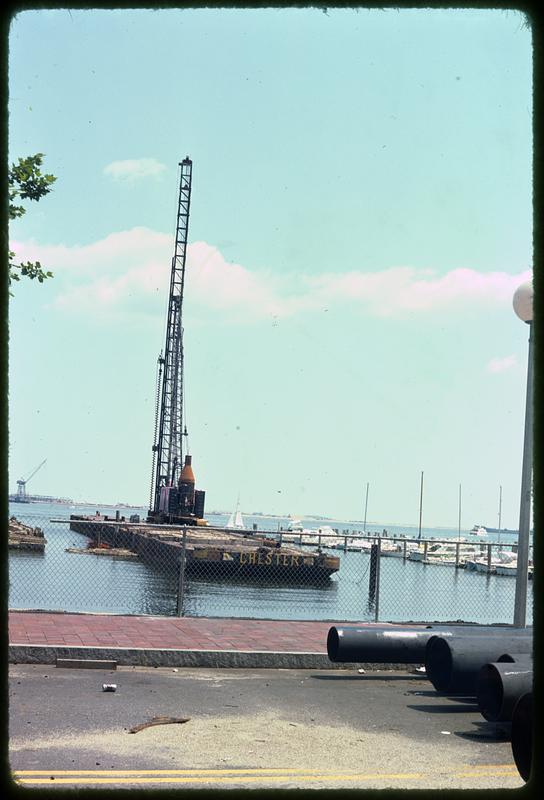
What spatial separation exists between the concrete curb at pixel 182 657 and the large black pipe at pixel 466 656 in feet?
5.79

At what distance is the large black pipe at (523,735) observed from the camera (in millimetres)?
5258

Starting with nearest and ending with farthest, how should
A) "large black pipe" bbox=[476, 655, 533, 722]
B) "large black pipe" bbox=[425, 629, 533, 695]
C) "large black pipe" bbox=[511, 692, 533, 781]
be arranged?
"large black pipe" bbox=[511, 692, 533, 781] → "large black pipe" bbox=[476, 655, 533, 722] → "large black pipe" bbox=[425, 629, 533, 695]

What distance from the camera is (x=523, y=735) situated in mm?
5344

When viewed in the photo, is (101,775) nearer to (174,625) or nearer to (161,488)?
(174,625)

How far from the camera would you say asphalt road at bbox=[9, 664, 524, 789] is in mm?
5906

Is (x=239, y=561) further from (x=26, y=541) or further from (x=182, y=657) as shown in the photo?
(x=182, y=657)

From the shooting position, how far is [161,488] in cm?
9081

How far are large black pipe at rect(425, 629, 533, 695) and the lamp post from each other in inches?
92.6

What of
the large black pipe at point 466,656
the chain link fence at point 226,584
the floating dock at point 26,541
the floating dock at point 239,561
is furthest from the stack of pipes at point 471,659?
the floating dock at point 26,541

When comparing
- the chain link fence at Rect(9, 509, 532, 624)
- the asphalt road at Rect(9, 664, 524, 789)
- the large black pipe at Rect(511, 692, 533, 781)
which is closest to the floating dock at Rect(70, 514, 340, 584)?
the chain link fence at Rect(9, 509, 532, 624)

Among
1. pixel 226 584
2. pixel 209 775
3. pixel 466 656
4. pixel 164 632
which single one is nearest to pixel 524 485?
pixel 466 656

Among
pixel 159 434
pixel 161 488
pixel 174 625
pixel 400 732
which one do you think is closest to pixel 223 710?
pixel 400 732

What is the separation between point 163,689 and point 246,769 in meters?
2.72

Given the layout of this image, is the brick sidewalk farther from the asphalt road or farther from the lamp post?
the lamp post
